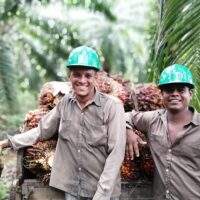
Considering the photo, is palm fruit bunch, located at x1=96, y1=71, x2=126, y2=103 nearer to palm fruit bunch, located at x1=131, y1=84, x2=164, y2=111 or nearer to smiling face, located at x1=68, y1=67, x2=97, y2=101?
palm fruit bunch, located at x1=131, y1=84, x2=164, y2=111

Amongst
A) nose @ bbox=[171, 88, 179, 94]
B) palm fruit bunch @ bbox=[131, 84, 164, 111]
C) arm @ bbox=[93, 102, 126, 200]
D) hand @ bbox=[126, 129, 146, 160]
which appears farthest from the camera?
palm fruit bunch @ bbox=[131, 84, 164, 111]

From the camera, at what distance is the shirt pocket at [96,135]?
2848 mm

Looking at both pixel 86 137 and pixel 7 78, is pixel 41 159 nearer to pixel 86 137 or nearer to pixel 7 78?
pixel 86 137

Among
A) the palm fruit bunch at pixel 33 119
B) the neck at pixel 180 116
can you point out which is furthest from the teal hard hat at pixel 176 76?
the palm fruit bunch at pixel 33 119

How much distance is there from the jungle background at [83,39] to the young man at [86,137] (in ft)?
3.08

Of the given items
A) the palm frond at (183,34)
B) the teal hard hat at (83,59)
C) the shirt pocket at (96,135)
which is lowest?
the shirt pocket at (96,135)

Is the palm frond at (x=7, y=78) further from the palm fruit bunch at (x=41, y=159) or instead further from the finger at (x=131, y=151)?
the finger at (x=131, y=151)

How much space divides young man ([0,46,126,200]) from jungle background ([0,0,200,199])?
94 centimetres


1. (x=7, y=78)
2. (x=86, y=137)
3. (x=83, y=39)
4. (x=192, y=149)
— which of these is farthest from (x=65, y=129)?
(x=83, y=39)

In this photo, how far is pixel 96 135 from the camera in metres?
2.85

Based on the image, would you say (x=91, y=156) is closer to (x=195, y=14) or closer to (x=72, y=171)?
(x=72, y=171)

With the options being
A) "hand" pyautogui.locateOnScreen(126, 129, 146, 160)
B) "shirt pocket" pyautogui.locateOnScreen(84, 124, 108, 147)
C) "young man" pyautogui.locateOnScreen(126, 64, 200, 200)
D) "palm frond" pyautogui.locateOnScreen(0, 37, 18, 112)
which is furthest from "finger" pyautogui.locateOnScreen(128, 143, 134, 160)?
"palm frond" pyautogui.locateOnScreen(0, 37, 18, 112)

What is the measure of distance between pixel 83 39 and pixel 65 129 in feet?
25.5

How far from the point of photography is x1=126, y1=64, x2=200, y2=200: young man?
109 inches
